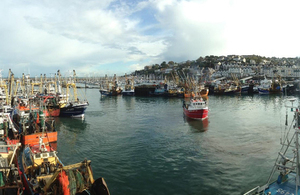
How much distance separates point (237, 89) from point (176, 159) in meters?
85.9

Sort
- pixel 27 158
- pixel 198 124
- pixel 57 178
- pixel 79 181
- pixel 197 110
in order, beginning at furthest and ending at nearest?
pixel 197 110 → pixel 198 124 → pixel 27 158 → pixel 79 181 → pixel 57 178

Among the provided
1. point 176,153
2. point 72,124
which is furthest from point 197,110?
point 72,124

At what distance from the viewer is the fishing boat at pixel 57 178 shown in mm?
12648

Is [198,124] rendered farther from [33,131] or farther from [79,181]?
[79,181]

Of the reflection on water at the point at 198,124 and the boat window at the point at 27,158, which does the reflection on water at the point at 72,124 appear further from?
the boat window at the point at 27,158

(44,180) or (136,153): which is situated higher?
(44,180)

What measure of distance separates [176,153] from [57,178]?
551 inches

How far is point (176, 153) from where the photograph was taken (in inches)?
951

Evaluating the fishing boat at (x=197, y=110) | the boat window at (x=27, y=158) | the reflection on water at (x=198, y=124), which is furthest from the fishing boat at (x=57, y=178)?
the fishing boat at (x=197, y=110)

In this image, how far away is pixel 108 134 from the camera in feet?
109

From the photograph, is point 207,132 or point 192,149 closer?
point 192,149

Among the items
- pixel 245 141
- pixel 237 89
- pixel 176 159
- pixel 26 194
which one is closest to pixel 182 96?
pixel 237 89

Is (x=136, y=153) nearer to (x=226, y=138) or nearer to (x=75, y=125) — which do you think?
(x=226, y=138)

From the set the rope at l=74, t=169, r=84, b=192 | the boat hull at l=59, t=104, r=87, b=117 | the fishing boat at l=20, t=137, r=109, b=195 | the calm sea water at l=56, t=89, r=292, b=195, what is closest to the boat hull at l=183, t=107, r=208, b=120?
the calm sea water at l=56, t=89, r=292, b=195
